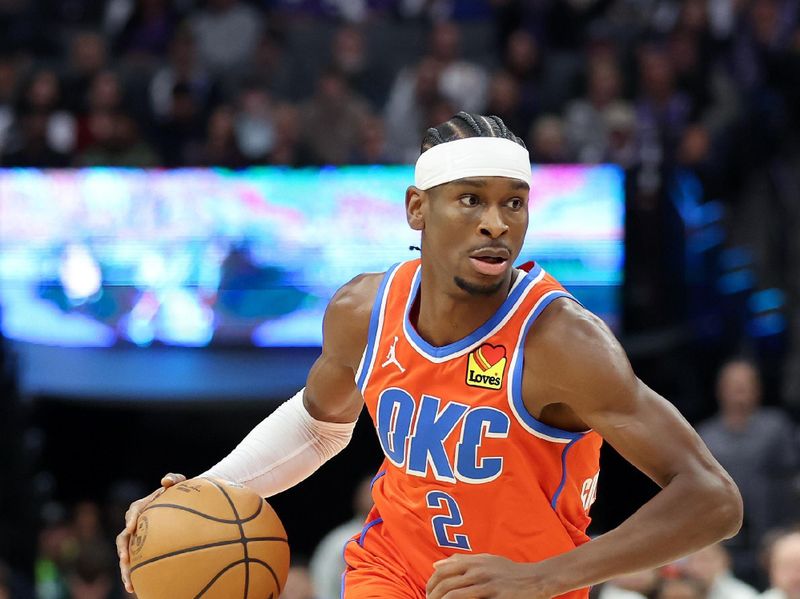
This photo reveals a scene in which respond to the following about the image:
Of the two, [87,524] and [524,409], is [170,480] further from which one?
[87,524]

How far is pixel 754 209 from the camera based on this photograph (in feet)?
38.6

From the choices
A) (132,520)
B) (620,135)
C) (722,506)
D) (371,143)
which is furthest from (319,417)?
(620,135)

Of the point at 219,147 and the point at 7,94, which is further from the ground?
the point at 7,94

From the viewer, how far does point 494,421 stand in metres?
3.97

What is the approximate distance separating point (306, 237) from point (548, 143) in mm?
1994

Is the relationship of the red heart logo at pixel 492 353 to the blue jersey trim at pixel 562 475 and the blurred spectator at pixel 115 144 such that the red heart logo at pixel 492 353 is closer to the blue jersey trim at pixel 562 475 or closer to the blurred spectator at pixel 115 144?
the blue jersey trim at pixel 562 475

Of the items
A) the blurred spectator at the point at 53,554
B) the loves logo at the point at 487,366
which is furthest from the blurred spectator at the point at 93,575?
the loves logo at the point at 487,366

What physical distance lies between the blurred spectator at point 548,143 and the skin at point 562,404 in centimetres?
664

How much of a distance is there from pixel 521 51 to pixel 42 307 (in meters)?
4.56

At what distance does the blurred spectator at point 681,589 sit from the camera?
23.3ft

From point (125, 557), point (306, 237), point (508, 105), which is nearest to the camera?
point (125, 557)

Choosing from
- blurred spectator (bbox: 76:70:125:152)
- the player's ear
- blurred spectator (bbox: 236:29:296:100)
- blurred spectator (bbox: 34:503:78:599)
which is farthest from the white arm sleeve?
blurred spectator (bbox: 236:29:296:100)

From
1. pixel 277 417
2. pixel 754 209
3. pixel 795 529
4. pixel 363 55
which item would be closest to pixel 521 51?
pixel 363 55

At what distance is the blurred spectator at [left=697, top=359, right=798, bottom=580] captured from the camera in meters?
8.99
